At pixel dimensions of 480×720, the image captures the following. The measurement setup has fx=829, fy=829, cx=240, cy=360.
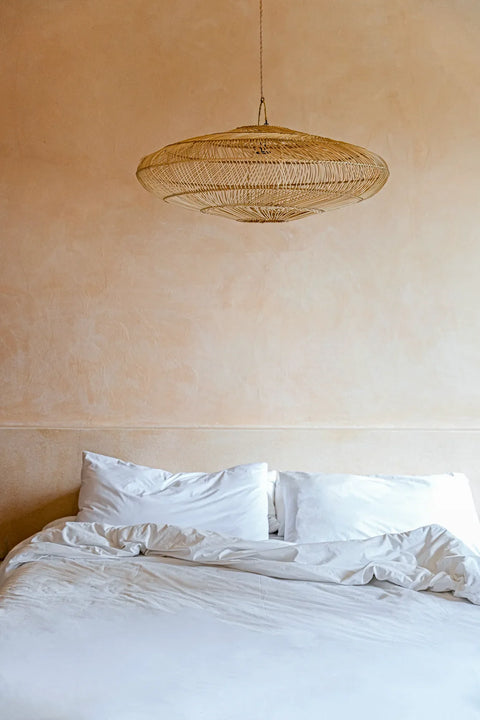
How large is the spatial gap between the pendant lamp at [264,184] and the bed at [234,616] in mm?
1217

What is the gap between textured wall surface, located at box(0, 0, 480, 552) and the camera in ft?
12.7

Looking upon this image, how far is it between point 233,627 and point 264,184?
51.8 inches

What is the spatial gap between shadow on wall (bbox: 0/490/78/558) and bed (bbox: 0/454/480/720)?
0.20 m

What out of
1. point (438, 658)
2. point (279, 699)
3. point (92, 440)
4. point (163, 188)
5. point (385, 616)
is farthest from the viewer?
point (92, 440)

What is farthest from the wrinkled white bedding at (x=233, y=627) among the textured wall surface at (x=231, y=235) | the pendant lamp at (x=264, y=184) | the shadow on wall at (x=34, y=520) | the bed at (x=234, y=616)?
the pendant lamp at (x=264, y=184)

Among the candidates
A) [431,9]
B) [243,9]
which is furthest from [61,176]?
[431,9]

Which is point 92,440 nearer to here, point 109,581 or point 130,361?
point 130,361

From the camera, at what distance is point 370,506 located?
138 inches

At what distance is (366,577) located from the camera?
9.07 ft

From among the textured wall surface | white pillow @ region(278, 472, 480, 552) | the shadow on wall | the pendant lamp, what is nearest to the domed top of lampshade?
the pendant lamp

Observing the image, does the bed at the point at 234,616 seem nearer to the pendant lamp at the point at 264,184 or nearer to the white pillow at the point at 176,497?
the white pillow at the point at 176,497

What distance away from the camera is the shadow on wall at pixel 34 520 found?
3.79 meters

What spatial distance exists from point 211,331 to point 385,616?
1.77 metres

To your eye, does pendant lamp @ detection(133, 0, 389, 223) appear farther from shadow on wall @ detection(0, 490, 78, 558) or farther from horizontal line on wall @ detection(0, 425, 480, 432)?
shadow on wall @ detection(0, 490, 78, 558)
